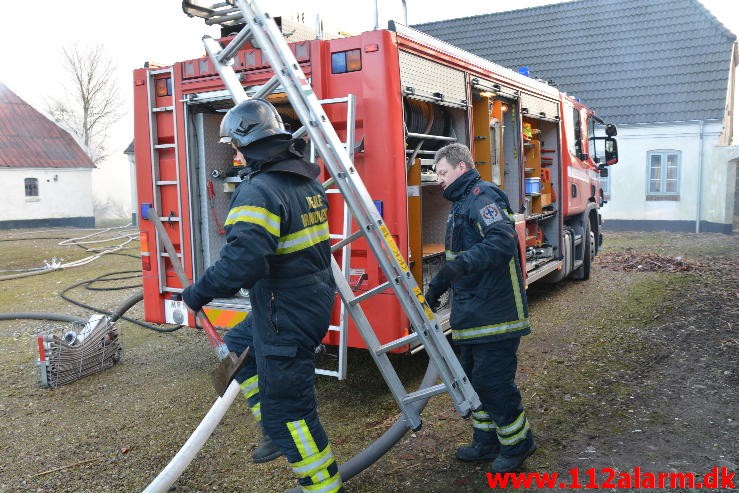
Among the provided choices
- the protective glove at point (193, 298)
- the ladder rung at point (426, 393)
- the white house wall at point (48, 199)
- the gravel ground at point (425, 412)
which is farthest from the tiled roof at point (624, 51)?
the protective glove at point (193, 298)

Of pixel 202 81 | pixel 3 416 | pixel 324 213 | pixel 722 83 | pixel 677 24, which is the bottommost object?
pixel 3 416

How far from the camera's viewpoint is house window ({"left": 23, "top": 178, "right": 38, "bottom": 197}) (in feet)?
84.4

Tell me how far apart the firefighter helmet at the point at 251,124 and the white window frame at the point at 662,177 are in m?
16.5

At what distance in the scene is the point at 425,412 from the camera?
14.3ft

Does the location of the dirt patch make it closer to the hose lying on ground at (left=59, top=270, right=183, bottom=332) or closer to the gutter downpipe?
the gutter downpipe

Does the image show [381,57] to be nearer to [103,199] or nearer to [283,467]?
[283,467]

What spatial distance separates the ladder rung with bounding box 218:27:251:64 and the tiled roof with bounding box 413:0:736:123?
53.0ft

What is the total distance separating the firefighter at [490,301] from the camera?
335cm

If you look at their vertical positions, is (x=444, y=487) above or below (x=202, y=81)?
below

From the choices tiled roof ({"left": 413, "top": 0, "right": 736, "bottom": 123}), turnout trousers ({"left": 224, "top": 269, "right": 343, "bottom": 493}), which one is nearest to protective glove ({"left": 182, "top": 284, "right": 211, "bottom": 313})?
turnout trousers ({"left": 224, "top": 269, "right": 343, "bottom": 493})

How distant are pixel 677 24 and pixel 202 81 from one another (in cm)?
1795

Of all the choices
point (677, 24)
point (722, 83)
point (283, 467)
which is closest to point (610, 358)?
point (283, 467)

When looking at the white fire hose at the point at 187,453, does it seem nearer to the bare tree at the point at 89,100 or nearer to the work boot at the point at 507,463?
the work boot at the point at 507,463

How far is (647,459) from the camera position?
3.51 metres
